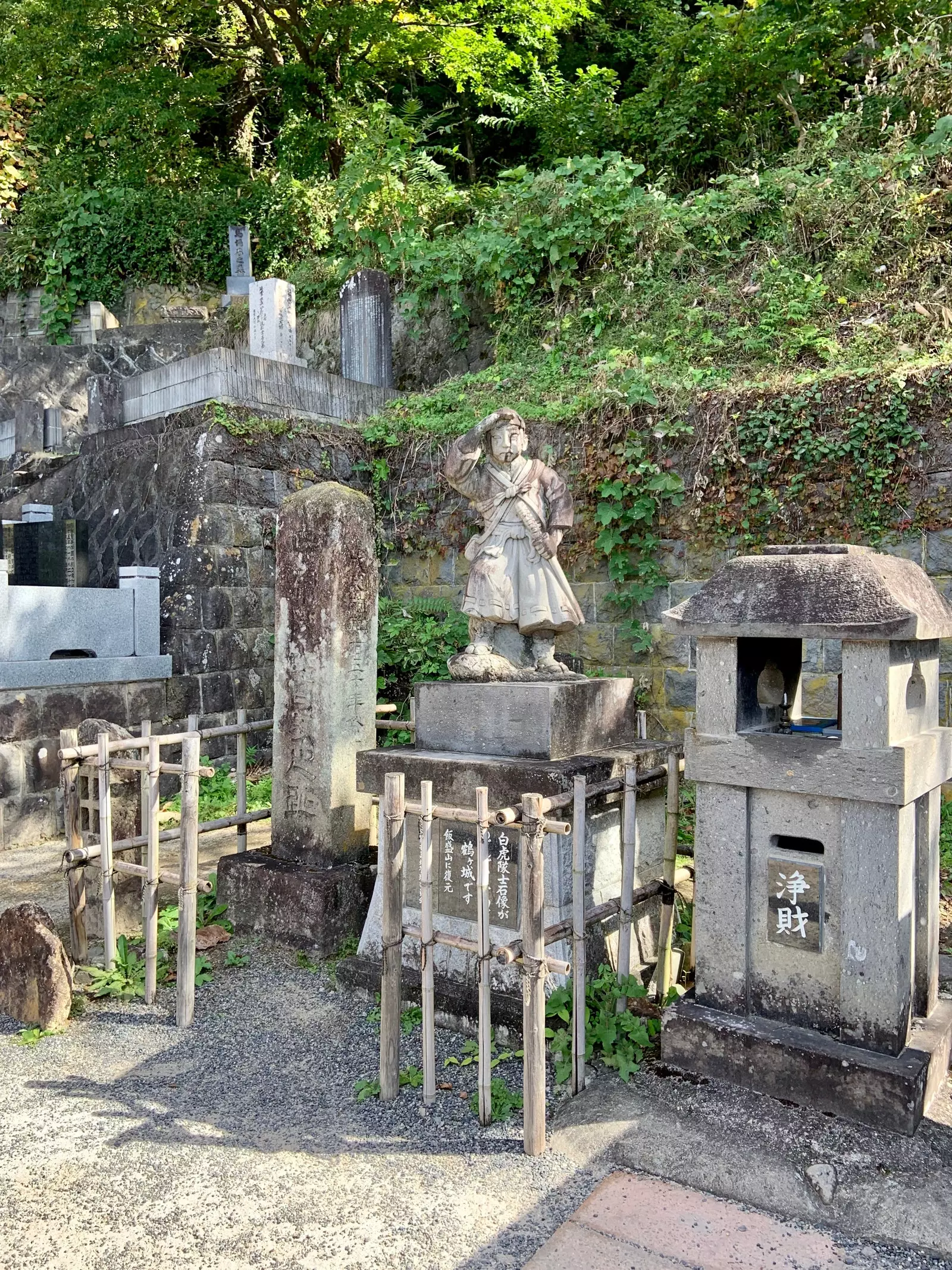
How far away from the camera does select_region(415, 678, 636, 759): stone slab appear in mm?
4316

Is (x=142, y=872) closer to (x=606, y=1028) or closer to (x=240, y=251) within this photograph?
(x=606, y=1028)

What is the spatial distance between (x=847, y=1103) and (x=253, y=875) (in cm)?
353

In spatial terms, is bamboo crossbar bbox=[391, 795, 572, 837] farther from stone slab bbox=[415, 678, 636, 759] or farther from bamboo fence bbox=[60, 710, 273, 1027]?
bamboo fence bbox=[60, 710, 273, 1027]

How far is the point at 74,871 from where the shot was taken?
16.0 feet

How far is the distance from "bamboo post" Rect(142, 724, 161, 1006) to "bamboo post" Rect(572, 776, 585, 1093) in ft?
7.41

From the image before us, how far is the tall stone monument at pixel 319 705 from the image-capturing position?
5402 millimetres

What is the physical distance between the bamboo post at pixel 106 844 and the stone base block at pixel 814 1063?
2.95m

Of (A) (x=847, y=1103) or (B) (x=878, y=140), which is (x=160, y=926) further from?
(B) (x=878, y=140)

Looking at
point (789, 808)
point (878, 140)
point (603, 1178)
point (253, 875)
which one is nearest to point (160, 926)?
point (253, 875)

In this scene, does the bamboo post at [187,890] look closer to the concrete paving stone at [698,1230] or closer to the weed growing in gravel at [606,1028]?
the weed growing in gravel at [606,1028]

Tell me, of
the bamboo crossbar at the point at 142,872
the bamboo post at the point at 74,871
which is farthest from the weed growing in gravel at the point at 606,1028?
the bamboo post at the point at 74,871

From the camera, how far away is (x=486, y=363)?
12.5 metres

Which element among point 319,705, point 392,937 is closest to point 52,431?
point 319,705

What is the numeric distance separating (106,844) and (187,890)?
586mm
